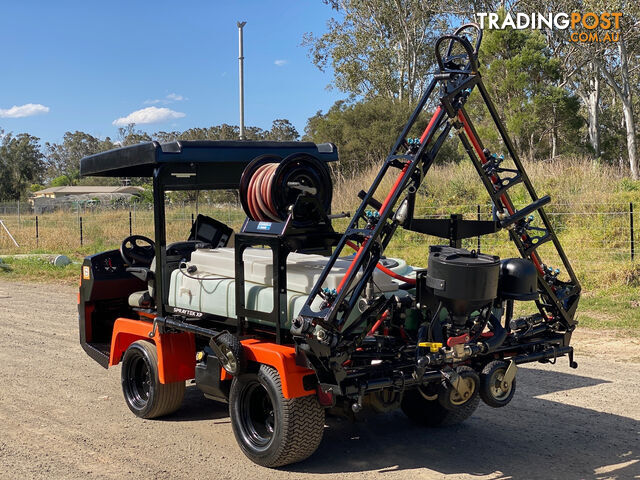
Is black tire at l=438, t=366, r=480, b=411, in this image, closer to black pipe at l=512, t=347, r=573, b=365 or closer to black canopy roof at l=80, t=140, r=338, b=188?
black pipe at l=512, t=347, r=573, b=365

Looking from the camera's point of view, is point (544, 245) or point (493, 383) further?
point (544, 245)

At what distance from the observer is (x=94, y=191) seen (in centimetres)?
7844

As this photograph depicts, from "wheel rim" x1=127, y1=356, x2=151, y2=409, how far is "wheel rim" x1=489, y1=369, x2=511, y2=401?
3.04 meters

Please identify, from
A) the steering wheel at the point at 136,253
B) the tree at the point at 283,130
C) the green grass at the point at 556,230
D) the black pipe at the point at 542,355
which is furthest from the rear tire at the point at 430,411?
the tree at the point at 283,130

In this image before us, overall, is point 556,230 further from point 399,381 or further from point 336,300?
point 336,300

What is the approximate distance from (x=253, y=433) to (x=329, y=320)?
1.37 m

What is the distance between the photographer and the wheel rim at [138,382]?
641cm

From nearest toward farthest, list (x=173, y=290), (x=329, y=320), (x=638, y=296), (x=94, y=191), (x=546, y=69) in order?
(x=329, y=320), (x=173, y=290), (x=638, y=296), (x=546, y=69), (x=94, y=191)

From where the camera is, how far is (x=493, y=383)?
481 centimetres

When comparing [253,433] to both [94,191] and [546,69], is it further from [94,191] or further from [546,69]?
[94,191]

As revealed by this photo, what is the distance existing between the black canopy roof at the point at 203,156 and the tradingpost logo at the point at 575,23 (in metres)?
24.4

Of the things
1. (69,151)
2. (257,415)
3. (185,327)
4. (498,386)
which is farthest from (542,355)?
(69,151)

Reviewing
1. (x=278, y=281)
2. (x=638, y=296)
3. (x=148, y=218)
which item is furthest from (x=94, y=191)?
(x=278, y=281)

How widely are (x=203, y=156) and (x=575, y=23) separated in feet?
92.6
